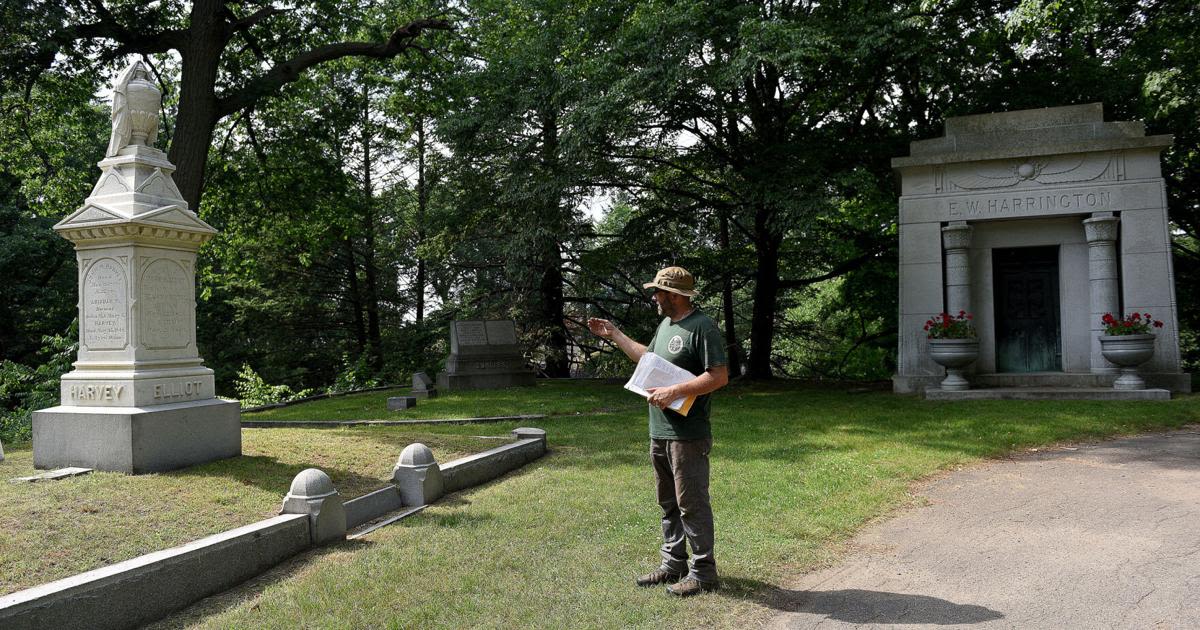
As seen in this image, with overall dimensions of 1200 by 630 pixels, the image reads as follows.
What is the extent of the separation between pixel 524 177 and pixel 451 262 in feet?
36.1

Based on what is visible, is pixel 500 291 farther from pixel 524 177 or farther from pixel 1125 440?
pixel 1125 440

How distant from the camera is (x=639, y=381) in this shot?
4340 millimetres

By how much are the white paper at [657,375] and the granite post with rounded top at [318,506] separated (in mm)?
2757

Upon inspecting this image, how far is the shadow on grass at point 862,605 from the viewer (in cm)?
404

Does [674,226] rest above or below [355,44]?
below

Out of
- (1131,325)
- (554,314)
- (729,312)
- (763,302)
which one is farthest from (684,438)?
(729,312)

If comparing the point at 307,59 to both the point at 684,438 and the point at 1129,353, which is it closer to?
the point at 684,438

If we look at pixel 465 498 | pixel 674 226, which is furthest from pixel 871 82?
pixel 465 498

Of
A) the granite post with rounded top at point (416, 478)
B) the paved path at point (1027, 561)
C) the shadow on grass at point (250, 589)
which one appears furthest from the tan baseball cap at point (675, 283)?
the granite post with rounded top at point (416, 478)

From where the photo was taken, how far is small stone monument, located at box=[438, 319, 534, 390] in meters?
18.5

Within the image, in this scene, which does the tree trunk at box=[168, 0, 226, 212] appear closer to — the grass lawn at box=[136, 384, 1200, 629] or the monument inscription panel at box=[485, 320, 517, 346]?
the monument inscription panel at box=[485, 320, 517, 346]

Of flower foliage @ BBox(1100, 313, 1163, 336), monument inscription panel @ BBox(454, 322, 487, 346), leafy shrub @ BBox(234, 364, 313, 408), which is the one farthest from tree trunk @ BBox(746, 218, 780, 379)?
leafy shrub @ BBox(234, 364, 313, 408)

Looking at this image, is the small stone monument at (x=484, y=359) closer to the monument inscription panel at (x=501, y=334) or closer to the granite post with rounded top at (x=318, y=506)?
the monument inscription panel at (x=501, y=334)

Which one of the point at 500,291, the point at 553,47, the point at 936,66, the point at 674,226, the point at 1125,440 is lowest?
the point at 1125,440
